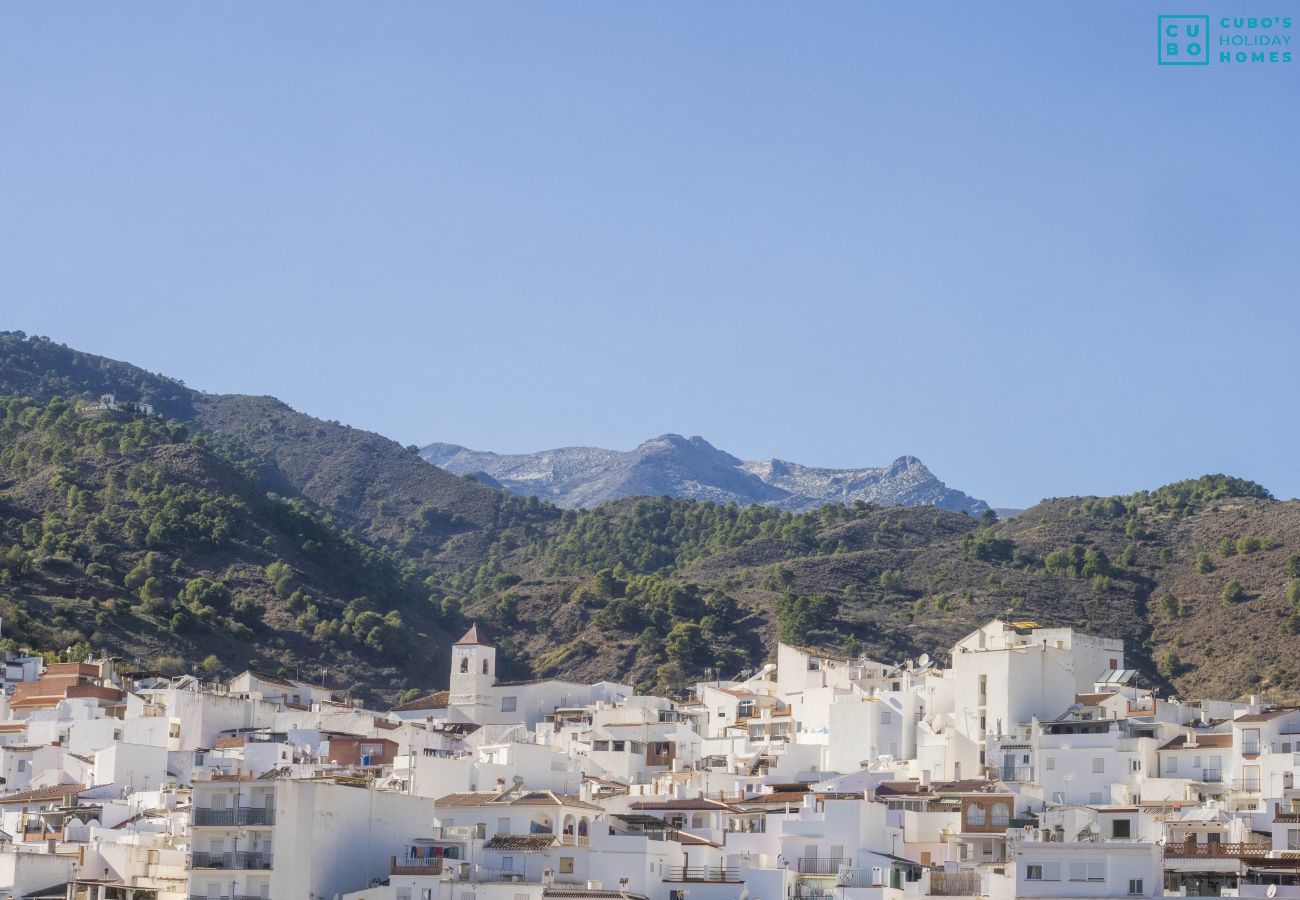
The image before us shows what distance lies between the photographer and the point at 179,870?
5159 centimetres

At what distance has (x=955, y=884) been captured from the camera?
50.9m

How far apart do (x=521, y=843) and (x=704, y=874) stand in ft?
13.5

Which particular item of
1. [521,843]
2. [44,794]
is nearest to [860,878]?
[521,843]

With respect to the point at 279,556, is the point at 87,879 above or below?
below

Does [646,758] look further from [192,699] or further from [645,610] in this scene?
[645,610]

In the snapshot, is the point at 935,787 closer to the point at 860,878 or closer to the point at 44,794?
the point at 860,878

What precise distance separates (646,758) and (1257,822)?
23.9 metres

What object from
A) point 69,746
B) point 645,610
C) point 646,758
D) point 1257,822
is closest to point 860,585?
point 645,610

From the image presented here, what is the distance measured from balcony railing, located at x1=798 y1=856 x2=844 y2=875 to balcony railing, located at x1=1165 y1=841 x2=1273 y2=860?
23.9 ft

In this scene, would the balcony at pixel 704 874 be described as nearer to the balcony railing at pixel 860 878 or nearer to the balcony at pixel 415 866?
the balcony railing at pixel 860 878

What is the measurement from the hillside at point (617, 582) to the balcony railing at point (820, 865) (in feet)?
155

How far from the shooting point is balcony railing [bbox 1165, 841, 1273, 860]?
48.3 metres

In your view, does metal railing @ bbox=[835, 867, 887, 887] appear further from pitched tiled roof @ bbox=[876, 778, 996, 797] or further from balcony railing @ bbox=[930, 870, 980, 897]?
pitched tiled roof @ bbox=[876, 778, 996, 797]

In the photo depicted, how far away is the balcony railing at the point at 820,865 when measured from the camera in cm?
5159
